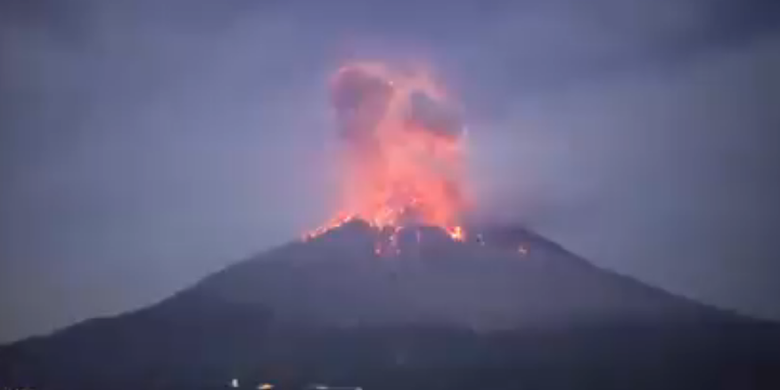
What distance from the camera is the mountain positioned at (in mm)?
7469

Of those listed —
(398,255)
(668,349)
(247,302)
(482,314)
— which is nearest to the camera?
(668,349)

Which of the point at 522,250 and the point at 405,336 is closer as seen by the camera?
the point at 405,336

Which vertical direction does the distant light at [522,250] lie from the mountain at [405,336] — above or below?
above

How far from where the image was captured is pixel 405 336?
8195 mm

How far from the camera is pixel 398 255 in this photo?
1056 centimetres

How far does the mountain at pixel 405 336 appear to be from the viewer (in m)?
7.47

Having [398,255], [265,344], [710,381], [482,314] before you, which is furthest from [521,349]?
[398,255]

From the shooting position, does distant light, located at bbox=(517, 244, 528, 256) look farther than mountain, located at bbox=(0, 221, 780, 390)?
Yes

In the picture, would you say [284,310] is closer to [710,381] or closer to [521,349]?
[521,349]

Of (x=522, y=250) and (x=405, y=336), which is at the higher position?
(x=522, y=250)

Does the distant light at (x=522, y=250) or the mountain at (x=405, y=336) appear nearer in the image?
the mountain at (x=405, y=336)

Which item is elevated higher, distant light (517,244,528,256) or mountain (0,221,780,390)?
distant light (517,244,528,256)

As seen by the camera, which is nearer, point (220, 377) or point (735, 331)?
point (735, 331)

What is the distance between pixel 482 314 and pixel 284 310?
2017 millimetres
